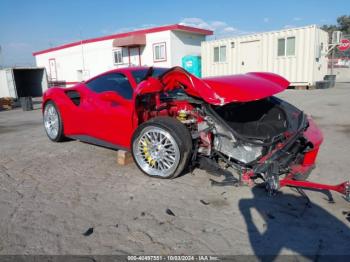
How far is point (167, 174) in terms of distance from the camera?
11.6ft

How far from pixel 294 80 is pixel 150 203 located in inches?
560

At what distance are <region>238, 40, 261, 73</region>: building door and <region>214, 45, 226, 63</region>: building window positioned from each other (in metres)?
1.14

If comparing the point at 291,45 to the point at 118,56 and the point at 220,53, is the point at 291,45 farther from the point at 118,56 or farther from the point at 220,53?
the point at 118,56

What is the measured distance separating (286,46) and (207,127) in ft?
43.7

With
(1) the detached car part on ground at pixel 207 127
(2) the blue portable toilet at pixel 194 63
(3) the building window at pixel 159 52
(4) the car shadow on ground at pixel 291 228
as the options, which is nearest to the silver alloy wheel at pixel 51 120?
(1) the detached car part on ground at pixel 207 127

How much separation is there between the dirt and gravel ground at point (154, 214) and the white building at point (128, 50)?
1615 cm

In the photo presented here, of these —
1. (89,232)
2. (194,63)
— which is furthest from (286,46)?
(89,232)

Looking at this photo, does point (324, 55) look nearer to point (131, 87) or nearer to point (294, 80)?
point (294, 80)

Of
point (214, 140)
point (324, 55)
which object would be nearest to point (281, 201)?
point (214, 140)

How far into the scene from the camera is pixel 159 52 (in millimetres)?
19688

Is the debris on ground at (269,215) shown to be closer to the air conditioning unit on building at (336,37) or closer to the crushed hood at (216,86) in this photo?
the crushed hood at (216,86)

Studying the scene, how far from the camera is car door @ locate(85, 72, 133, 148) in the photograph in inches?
157

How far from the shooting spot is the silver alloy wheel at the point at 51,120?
17.3 feet

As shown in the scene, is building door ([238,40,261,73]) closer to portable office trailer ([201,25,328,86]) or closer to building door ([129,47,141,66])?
portable office trailer ([201,25,328,86])
